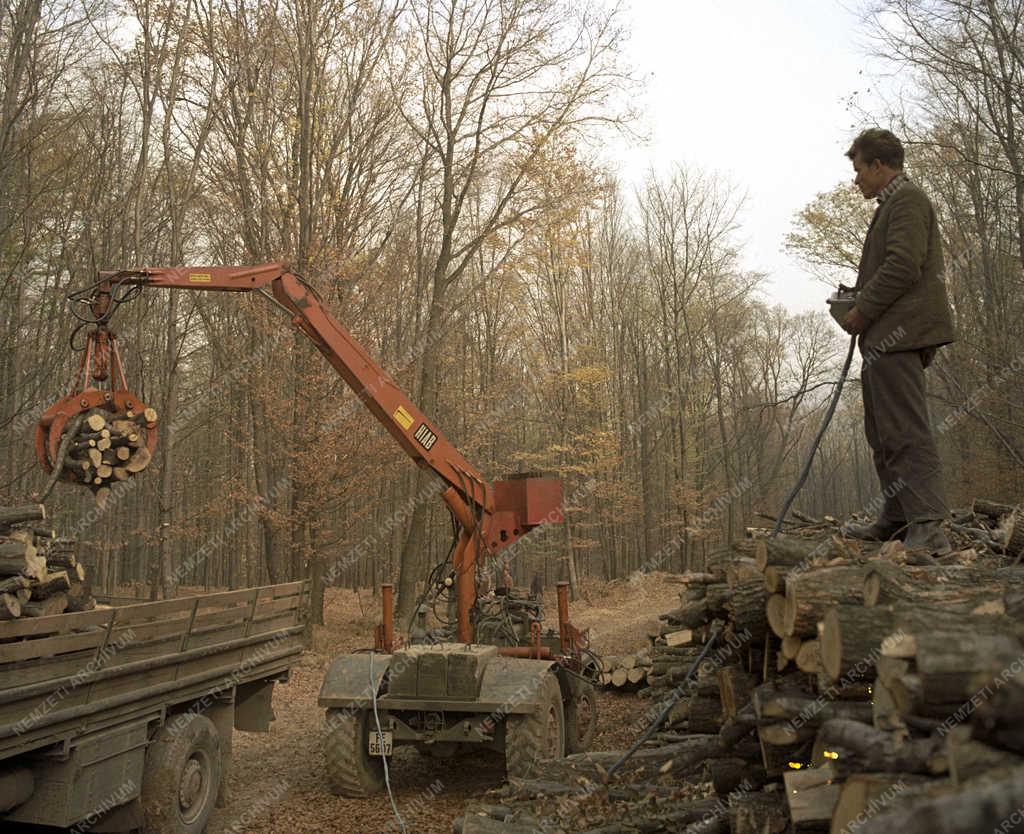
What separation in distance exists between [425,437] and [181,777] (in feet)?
13.4

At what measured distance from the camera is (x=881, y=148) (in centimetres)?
481

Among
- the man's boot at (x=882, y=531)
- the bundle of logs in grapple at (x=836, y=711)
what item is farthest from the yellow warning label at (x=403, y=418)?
the man's boot at (x=882, y=531)

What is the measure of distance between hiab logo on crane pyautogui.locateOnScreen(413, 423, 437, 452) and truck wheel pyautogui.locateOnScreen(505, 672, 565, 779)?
2.79 metres

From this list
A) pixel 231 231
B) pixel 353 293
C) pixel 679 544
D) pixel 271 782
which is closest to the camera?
pixel 271 782

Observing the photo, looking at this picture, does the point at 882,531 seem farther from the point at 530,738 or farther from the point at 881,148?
the point at 530,738

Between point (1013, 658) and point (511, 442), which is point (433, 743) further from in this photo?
point (511, 442)

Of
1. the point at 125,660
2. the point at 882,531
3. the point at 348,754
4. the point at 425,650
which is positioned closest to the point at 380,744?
the point at 348,754

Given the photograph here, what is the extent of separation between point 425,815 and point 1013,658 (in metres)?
5.55

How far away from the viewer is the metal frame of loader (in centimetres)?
697

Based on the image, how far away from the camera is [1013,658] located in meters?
2.52

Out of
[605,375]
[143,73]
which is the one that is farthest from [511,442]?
[143,73]

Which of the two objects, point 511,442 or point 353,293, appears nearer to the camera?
point 353,293

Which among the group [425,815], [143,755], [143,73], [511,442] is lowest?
[425,815]

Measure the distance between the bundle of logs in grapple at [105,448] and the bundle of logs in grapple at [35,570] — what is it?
2.13 ft
